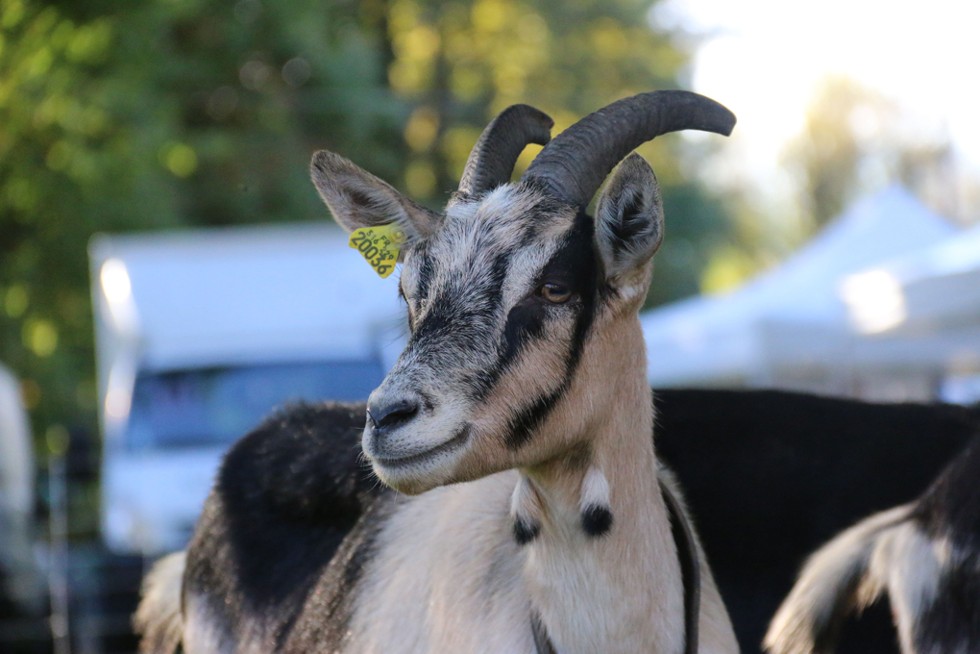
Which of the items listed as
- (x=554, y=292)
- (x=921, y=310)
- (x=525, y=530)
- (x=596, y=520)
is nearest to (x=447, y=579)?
(x=525, y=530)

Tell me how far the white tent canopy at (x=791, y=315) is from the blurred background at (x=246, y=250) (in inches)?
1.3

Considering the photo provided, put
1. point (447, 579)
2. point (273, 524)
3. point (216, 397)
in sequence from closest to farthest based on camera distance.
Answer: point (447, 579), point (273, 524), point (216, 397)

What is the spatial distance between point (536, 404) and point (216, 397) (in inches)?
319

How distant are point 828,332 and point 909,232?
10.6 feet

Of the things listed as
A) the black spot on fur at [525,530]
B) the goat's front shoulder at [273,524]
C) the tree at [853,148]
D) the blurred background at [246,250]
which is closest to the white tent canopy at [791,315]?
the blurred background at [246,250]

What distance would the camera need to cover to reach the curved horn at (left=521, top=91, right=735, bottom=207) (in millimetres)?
3459

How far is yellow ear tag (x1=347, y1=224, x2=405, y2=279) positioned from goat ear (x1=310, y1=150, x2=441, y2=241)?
0.03 m

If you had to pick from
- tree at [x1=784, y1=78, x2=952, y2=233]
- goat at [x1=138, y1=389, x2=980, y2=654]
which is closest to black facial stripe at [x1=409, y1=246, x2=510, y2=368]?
goat at [x1=138, y1=389, x2=980, y2=654]

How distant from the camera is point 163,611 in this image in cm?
513

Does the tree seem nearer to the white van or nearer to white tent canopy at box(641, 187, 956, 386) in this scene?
white tent canopy at box(641, 187, 956, 386)

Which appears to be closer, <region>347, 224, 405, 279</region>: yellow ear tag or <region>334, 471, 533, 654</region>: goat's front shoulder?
<region>334, 471, 533, 654</region>: goat's front shoulder

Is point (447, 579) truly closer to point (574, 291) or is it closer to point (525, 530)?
point (525, 530)

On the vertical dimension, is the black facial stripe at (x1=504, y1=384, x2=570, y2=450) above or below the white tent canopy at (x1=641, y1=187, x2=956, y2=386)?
above

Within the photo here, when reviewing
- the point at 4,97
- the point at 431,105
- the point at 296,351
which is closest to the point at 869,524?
the point at 296,351
